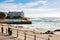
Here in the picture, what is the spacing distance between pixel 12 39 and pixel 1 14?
113 metres

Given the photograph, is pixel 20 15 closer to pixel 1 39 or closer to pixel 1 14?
pixel 1 14

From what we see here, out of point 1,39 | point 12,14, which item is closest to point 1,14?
point 12,14

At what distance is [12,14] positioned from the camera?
502 ft

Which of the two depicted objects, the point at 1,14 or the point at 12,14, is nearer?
the point at 1,14

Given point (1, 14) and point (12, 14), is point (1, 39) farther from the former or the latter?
point (12, 14)

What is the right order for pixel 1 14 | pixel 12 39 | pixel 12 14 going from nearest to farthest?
pixel 12 39 → pixel 1 14 → pixel 12 14

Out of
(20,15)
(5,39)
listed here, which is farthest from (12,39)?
(20,15)

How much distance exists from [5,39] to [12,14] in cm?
13421

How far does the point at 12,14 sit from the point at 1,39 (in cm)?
13416

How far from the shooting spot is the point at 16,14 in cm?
15525

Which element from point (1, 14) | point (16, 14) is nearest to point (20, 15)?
point (16, 14)

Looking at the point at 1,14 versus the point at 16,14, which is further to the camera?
the point at 16,14

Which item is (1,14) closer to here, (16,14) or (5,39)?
(16,14)

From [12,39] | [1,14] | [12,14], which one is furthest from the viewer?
[12,14]
